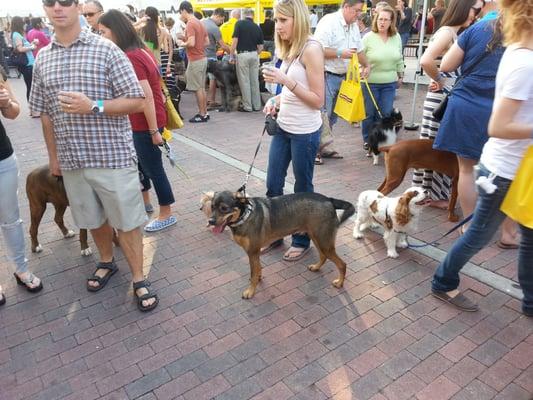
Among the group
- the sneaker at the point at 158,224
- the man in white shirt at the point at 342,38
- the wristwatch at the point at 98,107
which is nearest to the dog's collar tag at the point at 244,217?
the wristwatch at the point at 98,107

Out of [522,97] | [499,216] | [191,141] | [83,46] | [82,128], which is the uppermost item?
[83,46]

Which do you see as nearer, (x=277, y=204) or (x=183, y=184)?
(x=277, y=204)

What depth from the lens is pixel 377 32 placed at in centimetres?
637

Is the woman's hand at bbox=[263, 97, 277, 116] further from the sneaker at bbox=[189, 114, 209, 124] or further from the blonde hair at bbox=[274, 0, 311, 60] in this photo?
the sneaker at bbox=[189, 114, 209, 124]

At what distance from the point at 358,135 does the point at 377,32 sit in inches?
79.7

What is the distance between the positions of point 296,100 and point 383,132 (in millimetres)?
3102

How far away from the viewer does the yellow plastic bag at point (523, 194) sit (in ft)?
7.64

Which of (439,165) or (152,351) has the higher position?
(439,165)

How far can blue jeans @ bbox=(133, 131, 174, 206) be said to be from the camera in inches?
163

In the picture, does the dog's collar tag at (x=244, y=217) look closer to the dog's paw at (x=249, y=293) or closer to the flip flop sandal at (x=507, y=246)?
the dog's paw at (x=249, y=293)

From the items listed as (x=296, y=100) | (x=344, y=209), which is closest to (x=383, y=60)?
(x=296, y=100)

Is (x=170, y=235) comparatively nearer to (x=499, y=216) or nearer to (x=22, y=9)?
(x=499, y=216)

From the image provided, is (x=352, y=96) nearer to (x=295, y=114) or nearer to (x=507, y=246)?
(x=295, y=114)

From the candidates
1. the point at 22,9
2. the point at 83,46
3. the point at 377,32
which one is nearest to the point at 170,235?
the point at 83,46
